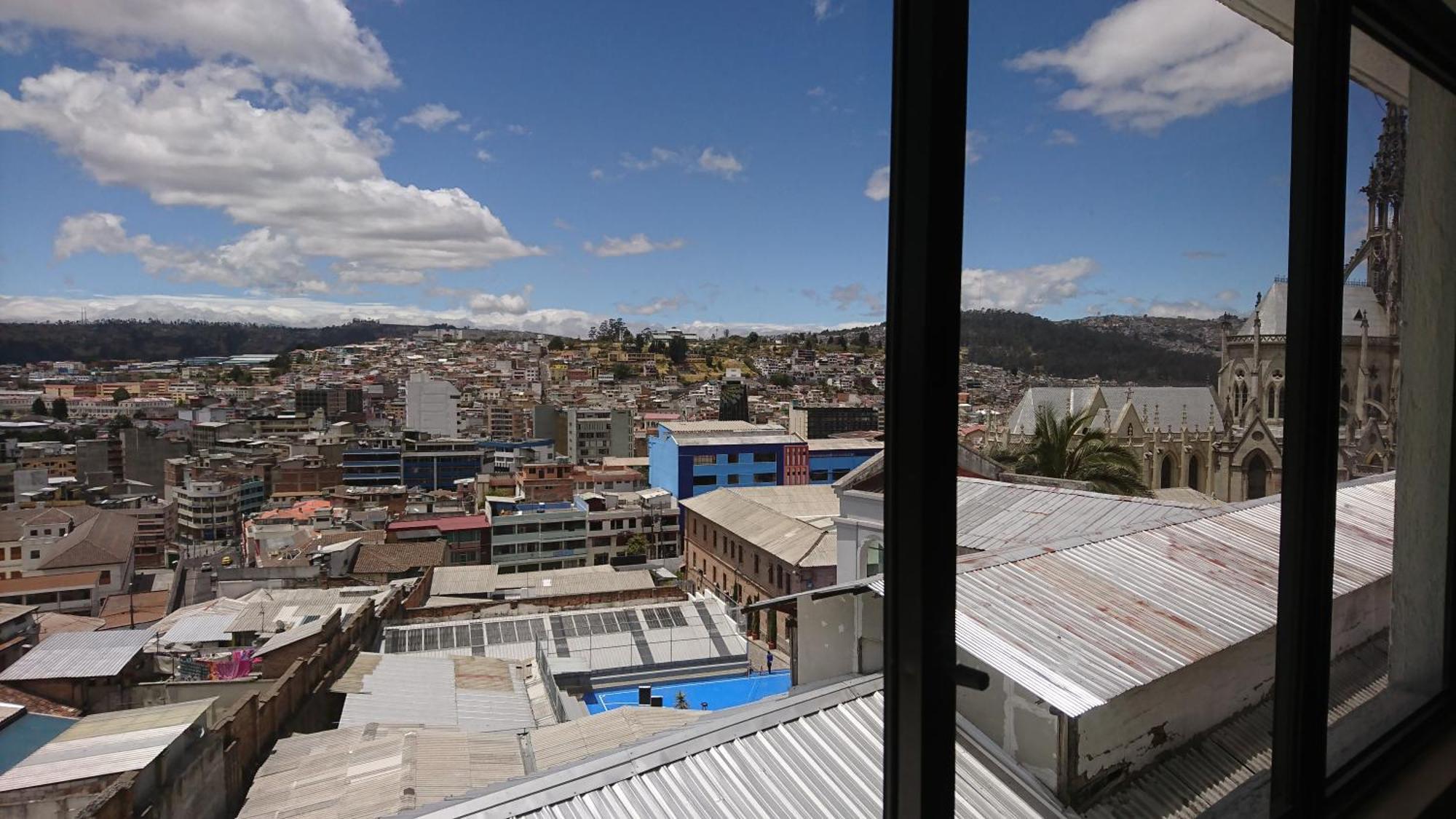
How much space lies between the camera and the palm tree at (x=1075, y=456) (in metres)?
5.93

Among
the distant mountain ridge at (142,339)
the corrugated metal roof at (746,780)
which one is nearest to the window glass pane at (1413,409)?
the corrugated metal roof at (746,780)

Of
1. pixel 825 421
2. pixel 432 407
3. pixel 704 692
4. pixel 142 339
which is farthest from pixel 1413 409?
pixel 432 407

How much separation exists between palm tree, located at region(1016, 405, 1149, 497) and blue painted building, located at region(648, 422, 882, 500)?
12373 mm

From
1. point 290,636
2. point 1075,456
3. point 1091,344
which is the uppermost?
point 1091,344

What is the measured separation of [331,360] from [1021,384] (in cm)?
183

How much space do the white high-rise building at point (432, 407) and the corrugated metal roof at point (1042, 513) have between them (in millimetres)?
11726

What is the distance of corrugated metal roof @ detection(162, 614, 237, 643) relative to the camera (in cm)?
200

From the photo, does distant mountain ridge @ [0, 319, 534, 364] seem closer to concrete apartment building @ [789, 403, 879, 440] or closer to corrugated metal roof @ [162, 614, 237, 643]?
corrugated metal roof @ [162, 614, 237, 643]

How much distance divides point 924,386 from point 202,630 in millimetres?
2661

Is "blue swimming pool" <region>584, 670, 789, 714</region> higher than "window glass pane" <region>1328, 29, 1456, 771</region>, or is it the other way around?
"window glass pane" <region>1328, 29, 1456, 771</region>

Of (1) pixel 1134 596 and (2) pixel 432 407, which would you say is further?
(2) pixel 432 407

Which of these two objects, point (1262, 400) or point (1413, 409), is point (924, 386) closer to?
point (1413, 409)

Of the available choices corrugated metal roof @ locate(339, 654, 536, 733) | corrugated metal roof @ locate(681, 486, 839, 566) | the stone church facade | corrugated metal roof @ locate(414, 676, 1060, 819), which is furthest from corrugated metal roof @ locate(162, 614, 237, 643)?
corrugated metal roof @ locate(681, 486, 839, 566)

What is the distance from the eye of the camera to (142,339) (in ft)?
2.95
